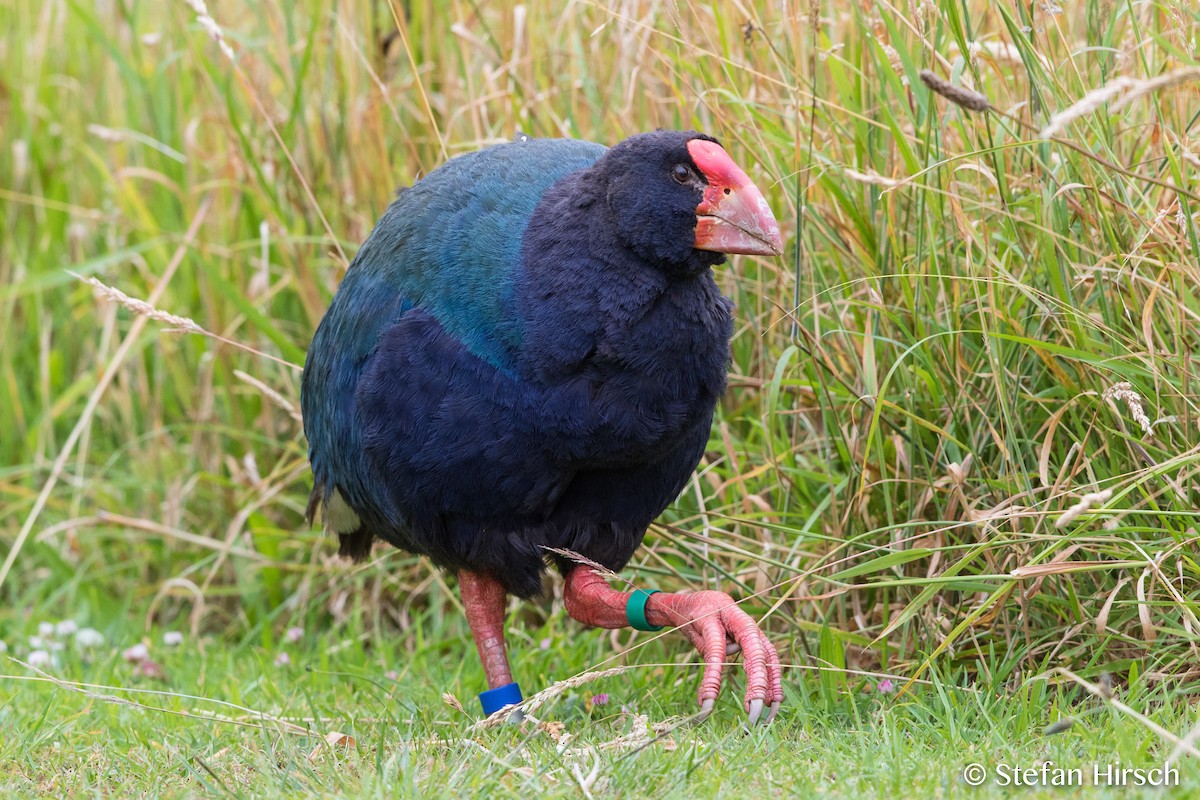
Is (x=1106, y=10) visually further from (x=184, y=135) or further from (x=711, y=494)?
(x=184, y=135)

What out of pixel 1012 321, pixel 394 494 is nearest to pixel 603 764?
pixel 394 494

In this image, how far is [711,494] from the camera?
2967 millimetres

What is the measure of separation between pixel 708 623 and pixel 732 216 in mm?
656

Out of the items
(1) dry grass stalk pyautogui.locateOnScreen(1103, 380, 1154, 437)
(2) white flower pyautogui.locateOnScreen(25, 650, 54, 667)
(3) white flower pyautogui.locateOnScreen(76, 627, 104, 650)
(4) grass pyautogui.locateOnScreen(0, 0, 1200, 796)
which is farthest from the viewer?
(3) white flower pyautogui.locateOnScreen(76, 627, 104, 650)

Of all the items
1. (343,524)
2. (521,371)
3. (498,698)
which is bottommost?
(498,698)

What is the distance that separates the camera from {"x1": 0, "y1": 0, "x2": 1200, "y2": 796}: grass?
2.06 meters

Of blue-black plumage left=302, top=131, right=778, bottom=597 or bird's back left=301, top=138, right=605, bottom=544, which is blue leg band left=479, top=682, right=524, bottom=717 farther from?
bird's back left=301, top=138, right=605, bottom=544

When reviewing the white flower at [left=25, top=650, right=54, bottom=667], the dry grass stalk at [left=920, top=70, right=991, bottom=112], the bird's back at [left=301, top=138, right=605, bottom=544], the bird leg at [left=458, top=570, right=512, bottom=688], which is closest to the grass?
the white flower at [left=25, top=650, right=54, bottom=667]

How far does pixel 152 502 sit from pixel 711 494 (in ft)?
5.30

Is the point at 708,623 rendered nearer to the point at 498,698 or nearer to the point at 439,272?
the point at 498,698

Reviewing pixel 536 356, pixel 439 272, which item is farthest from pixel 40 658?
pixel 536 356

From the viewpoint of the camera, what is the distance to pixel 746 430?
2.99m

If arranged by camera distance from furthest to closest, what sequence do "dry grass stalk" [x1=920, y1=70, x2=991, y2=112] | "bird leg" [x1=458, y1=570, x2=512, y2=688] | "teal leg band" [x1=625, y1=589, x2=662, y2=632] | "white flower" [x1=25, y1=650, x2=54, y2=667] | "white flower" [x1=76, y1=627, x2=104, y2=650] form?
"white flower" [x1=76, y1=627, x2=104, y2=650]
"white flower" [x1=25, y1=650, x2=54, y2=667]
"bird leg" [x1=458, y1=570, x2=512, y2=688]
"teal leg band" [x1=625, y1=589, x2=662, y2=632]
"dry grass stalk" [x1=920, y1=70, x2=991, y2=112]

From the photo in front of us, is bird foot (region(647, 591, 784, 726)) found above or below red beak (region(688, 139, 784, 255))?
below
